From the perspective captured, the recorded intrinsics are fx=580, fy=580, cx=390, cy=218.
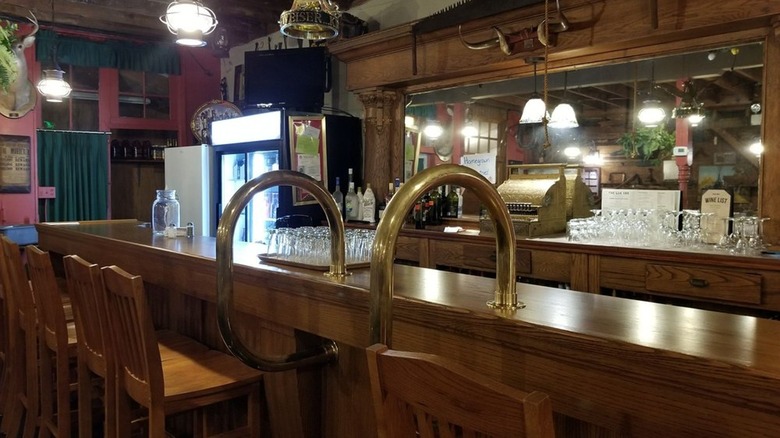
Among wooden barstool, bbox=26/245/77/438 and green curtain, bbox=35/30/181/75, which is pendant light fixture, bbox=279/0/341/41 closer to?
wooden barstool, bbox=26/245/77/438

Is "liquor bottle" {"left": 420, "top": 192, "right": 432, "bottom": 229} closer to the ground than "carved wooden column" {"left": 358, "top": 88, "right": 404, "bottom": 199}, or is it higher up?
closer to the ground

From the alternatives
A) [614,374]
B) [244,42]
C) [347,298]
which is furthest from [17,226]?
[614,374]

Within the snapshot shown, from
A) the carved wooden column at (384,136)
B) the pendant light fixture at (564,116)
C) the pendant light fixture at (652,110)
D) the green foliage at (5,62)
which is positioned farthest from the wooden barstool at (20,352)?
the pendant light fixture at (652,110)

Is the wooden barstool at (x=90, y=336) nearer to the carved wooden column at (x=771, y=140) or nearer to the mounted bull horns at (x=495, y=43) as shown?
the mounted bull horns at (x=495, y=43)

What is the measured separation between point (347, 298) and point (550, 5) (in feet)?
8.02

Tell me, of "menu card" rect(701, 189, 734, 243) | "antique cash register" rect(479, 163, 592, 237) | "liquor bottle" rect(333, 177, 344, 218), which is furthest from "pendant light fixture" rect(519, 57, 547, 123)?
"liquor bottle" rect(333, 177, 344, 218)

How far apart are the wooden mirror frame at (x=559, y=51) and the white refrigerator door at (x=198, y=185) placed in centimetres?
197

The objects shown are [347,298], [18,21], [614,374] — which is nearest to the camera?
[614,374]

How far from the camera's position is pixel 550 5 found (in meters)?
3.21

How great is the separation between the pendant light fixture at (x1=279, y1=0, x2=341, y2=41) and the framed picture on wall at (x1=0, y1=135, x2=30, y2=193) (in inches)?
207

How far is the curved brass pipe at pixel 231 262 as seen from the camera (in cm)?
146

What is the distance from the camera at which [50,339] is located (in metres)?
2.34

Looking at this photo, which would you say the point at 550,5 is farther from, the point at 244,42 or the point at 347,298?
the point at 244,42

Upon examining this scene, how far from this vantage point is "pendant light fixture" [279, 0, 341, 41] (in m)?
2.37
